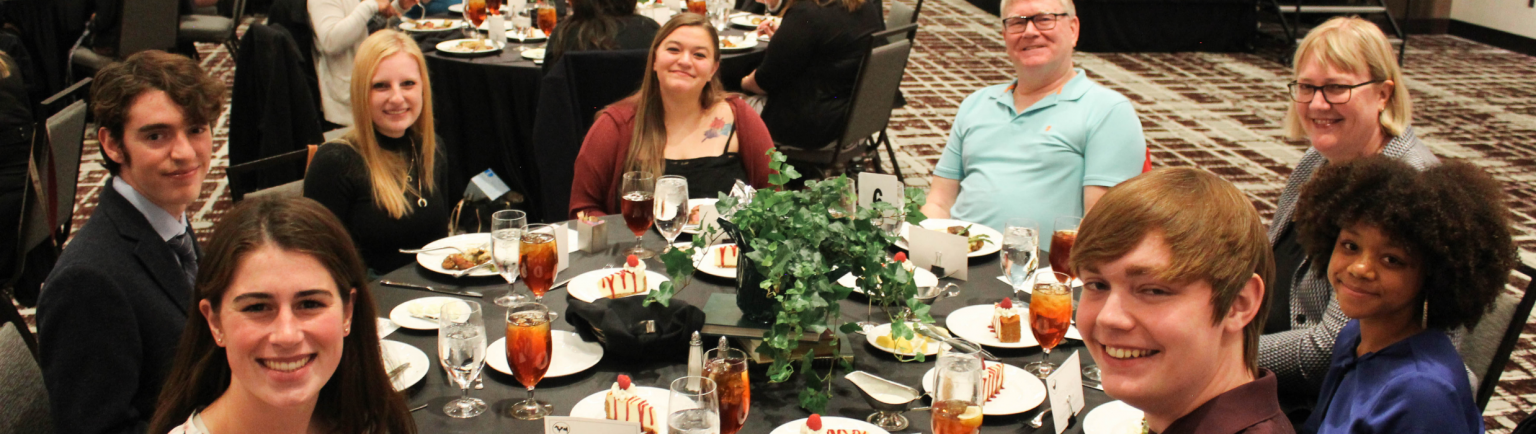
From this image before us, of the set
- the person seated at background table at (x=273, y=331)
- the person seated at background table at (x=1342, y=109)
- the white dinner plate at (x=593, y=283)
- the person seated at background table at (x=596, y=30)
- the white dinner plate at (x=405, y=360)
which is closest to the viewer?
the person seated at background table at (x=273, y=331)

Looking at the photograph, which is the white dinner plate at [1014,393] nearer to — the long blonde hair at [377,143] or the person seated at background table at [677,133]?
the person seated at background table at [677,133]

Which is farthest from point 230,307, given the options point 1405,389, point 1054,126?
point 1054,126

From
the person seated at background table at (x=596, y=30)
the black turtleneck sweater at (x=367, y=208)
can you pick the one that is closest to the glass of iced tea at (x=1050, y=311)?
the black turtleneck sweater at (x=367, y=208)

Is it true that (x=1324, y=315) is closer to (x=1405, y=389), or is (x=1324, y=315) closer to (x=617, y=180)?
(x=1405, y=389)

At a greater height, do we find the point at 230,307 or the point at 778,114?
the point at 230,307

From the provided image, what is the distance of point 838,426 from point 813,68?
3.18m

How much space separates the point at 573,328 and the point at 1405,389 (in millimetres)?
1432

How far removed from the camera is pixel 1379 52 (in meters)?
2.60

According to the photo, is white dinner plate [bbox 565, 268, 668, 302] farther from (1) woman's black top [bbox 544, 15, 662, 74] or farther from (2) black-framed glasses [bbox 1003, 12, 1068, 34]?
(1) woman's black top [bbox 544, 15, 662, 74]

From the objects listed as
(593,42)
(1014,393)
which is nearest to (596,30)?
(593,42)

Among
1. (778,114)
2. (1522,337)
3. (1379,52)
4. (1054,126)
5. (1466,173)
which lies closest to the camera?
(1466,173)

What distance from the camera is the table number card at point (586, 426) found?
5.33ft

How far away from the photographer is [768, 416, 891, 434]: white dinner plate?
1770 mm

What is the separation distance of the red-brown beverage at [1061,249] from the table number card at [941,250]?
0.19 m
